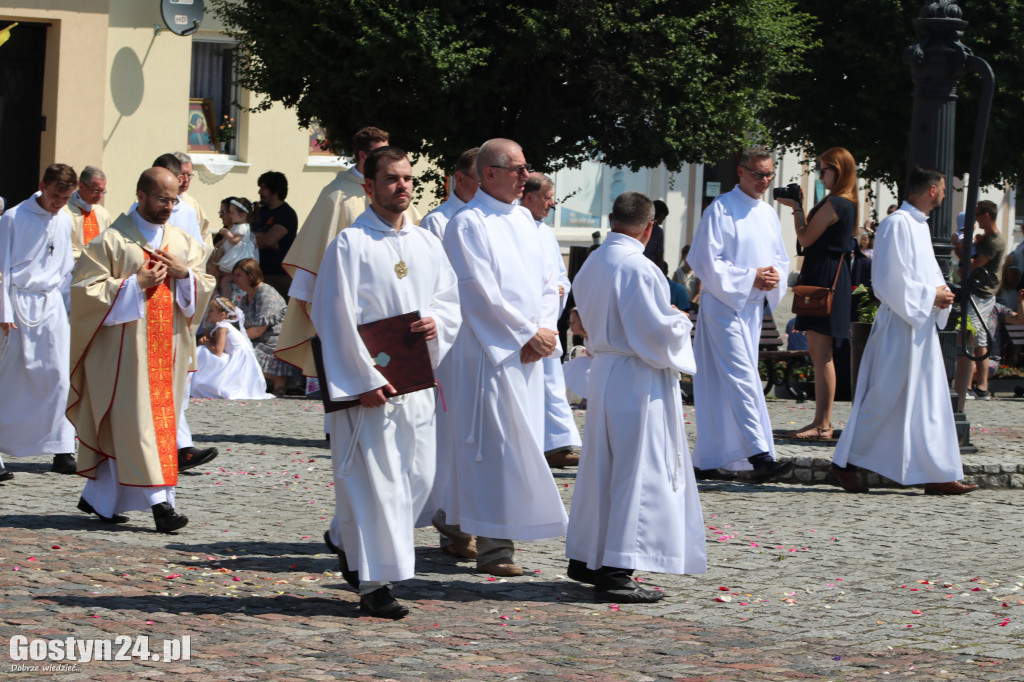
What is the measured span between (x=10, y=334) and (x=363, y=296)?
5.16 m

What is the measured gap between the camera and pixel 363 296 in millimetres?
6785

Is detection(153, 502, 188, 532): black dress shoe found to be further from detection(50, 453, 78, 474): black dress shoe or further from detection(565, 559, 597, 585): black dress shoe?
detection(50, 453, 78, 474): black dress shoe

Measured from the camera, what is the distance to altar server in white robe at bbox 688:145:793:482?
10859mm

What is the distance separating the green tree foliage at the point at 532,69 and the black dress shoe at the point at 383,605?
35.9 ft

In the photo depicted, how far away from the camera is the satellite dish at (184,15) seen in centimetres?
2186

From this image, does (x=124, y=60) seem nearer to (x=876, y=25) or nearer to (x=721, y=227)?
(x=876, y=25)

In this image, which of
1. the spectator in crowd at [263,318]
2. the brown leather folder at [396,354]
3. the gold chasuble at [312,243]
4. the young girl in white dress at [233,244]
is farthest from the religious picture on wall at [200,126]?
the brown leather folder at [396,354]

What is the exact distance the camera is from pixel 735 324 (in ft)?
36.0

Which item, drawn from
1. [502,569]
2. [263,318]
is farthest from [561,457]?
[263,318]

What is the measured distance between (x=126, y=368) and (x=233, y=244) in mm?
8738

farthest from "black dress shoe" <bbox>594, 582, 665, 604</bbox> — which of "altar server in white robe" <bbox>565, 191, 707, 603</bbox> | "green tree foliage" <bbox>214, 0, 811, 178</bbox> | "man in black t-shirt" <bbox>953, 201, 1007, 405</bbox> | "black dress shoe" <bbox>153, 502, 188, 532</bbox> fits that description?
"man in black t-shirt" <bbox>953, 201, 1007, 405</bbox>

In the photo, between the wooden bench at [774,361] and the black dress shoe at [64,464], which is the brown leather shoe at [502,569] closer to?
the black dress shoe at [64,464]

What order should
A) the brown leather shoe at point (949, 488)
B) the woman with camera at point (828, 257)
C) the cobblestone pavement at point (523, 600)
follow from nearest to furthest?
the cobblestone pavement at point (523, 600)
the brown leather shoe at point (949, 488)
the woman with camera at point (828, 257)

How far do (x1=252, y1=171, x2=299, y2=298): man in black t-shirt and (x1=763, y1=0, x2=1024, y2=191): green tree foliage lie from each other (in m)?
8.69
